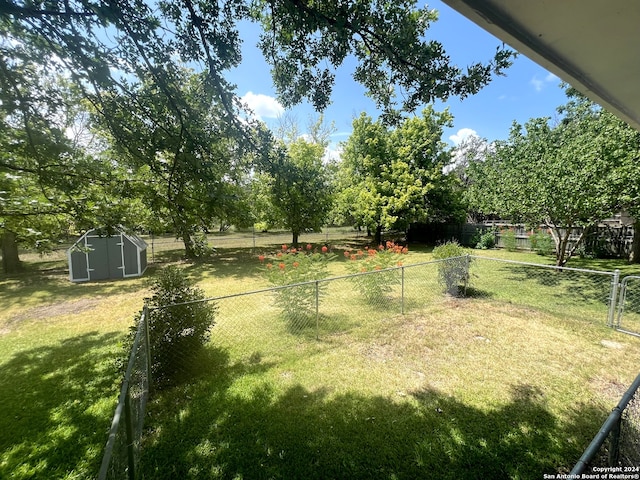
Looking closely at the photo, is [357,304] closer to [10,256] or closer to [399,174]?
[399,174]

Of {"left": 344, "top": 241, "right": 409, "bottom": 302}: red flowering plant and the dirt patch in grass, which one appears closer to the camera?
the dirt patch in grass

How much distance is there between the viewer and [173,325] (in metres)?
4.01

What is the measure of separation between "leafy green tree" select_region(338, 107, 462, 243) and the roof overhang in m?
14.6

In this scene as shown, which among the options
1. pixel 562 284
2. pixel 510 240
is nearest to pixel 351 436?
pixel 562 284

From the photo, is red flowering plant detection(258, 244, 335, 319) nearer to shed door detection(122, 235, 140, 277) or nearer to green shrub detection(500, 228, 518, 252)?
shed door detection(122, 235, 140, 277)

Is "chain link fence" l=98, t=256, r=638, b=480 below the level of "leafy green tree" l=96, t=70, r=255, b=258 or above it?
below

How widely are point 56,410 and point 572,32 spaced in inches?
228

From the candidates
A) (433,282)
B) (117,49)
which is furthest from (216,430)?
(433,282)

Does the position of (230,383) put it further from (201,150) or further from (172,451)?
(201,150)

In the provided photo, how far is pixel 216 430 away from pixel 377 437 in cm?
174

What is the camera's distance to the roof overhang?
3.70 feet

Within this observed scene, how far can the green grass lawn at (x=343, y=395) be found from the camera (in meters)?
2.68

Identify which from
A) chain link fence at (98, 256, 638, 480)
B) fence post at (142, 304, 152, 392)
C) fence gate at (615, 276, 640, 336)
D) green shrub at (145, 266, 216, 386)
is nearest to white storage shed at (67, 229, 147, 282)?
chain link fence at (98, 256, 638, 480)

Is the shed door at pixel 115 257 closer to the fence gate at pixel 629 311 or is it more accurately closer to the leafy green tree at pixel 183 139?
the leafy green tree at pixel 183 139
